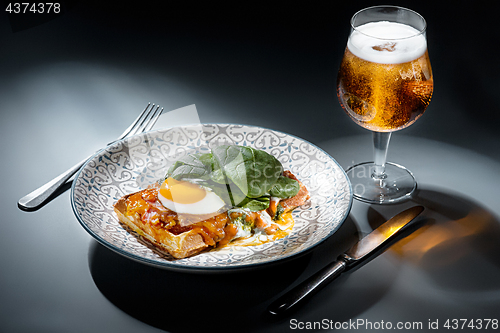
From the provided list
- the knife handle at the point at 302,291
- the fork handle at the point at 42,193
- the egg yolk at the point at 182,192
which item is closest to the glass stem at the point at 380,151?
the knife handle at the point at 302,291

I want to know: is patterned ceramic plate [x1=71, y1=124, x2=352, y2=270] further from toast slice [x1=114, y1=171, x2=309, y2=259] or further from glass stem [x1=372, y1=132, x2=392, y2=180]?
glass stem [x1=372, y1=132, x2=392, y2=180]

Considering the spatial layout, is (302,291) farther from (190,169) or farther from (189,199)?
(190,169)

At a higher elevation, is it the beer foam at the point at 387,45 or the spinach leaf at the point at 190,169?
the beer foam at the point at 387,45

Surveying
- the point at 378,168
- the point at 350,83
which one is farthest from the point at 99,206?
the point at 378,168

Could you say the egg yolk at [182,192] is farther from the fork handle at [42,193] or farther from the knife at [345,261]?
the fork handle at [42,193]

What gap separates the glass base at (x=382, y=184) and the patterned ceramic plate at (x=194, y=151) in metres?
0.29

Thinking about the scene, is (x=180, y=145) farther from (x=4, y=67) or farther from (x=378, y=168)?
(x=4, y=67)

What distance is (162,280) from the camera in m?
2.24

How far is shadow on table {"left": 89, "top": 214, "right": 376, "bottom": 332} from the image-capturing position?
6.78ft

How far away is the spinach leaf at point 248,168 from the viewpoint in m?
2.36

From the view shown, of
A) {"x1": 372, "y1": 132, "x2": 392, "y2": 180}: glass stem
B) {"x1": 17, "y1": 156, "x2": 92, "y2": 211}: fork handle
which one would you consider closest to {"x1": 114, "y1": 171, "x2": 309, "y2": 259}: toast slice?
{"x1": 17, "y1": 156, "x2": 92, "y2": 211}: fork handle

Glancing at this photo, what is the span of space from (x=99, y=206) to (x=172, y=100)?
1.41 meters

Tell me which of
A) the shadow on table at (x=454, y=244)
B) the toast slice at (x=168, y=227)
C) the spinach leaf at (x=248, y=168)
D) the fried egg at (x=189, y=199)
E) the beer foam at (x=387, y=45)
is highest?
the beer foam at (x=387, y=45)

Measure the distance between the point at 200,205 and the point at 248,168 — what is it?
275mm
